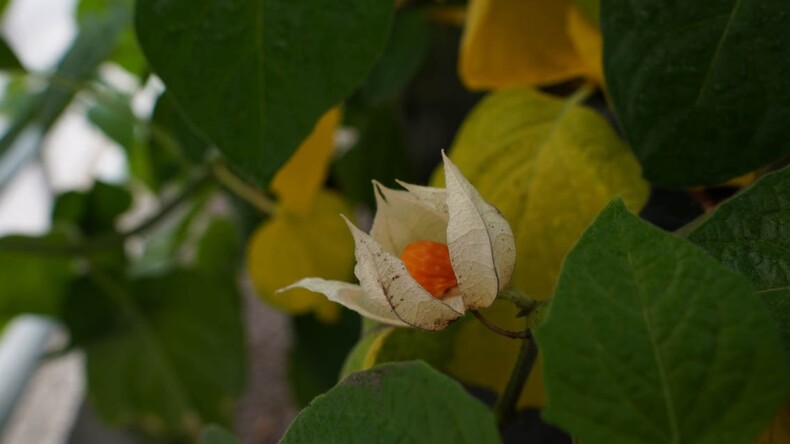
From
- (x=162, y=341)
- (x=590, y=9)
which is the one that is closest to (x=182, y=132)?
(x=590, y=9)

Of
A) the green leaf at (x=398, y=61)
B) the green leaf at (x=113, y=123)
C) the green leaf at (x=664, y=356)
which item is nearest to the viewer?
the green leaf at (x=664, y=356)

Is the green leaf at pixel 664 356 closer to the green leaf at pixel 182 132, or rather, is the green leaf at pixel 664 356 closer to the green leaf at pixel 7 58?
the green leaf at pixel 182 132

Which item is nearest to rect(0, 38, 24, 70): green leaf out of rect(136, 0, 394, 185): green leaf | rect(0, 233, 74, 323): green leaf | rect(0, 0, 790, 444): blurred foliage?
rect(0, 0, 790, 444): blurred foliage

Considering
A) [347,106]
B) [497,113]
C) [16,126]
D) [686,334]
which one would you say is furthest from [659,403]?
A: [16,126]

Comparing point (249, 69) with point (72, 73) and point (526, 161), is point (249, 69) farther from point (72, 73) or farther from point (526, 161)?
point (72, 73)

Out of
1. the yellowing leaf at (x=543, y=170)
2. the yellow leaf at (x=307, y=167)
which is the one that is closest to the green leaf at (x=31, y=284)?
the yellow leaf at (x=307, y=167)

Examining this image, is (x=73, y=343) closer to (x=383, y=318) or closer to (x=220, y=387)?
(x=220, y=387)
